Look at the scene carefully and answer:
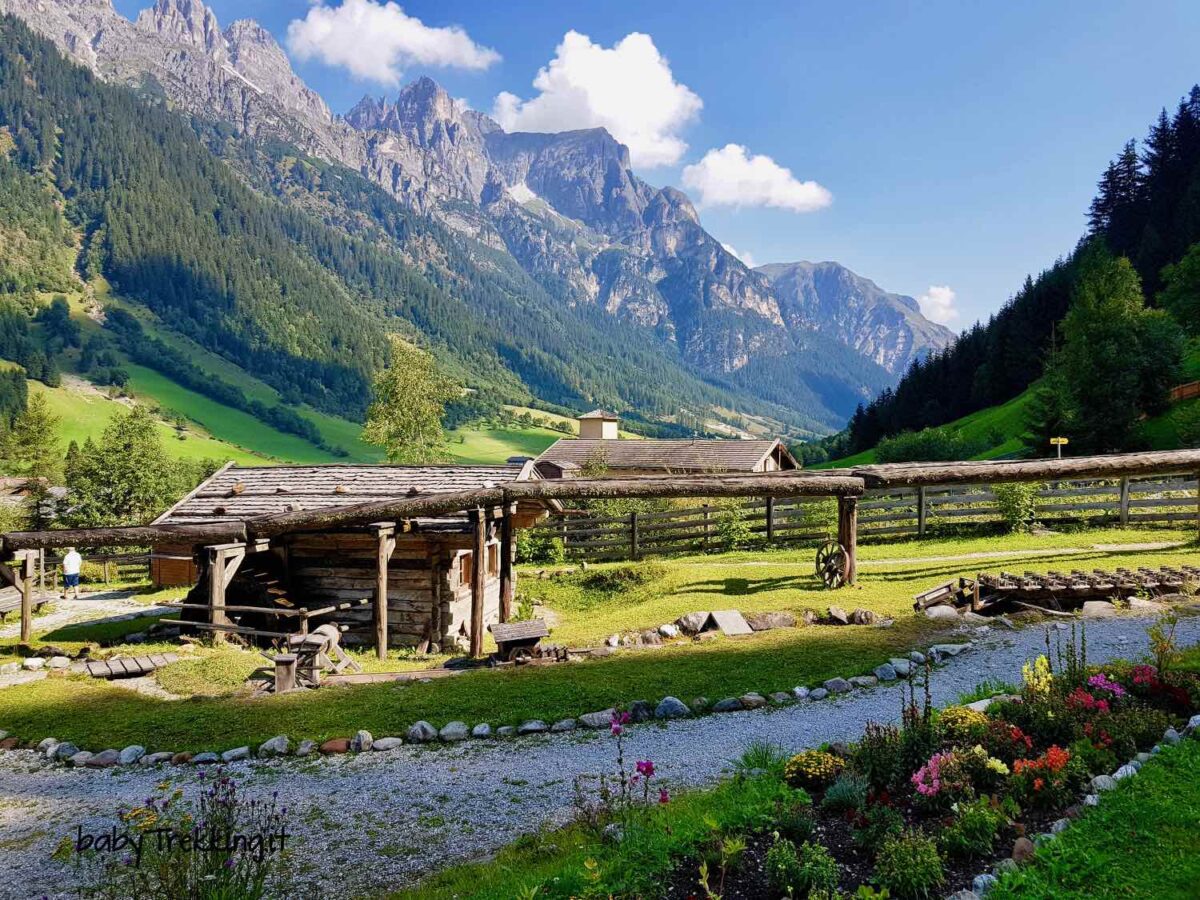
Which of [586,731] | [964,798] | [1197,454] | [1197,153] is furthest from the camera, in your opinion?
[1197,153]

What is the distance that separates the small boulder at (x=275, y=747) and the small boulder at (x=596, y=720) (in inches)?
173

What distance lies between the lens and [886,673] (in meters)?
12.0

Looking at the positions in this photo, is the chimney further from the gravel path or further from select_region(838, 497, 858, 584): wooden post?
the gravel path

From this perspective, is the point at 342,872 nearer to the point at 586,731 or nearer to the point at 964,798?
the point at 586,731

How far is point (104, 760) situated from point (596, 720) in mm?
7345

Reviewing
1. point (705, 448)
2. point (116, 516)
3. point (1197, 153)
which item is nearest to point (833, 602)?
point (705, 448)

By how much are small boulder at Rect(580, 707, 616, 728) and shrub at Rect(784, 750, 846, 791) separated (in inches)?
145

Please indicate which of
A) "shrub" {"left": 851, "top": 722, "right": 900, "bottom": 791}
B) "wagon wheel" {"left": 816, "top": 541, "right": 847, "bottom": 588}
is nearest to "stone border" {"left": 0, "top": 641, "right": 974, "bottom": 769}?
"shrub" {"left": 851, "top": 722, "right": 900, "bottom": 791}

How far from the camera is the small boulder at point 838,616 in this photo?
1589 cm

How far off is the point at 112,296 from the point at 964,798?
240 metres

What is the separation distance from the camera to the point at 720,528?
1184 inches

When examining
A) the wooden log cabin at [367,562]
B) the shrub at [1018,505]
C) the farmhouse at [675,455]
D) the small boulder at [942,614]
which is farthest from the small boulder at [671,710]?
the farmhouse at [675,455]

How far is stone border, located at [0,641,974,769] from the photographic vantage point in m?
10.6

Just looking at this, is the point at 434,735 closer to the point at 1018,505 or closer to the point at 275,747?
the point at 275,747
